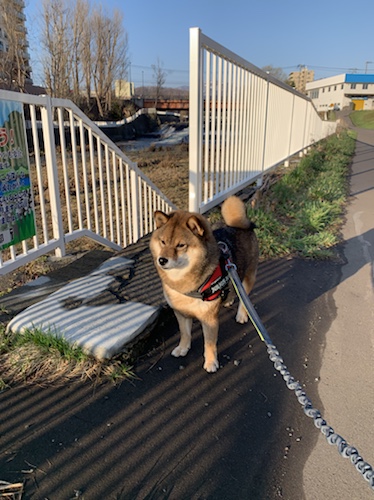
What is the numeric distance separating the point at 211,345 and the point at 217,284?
1.62 feet

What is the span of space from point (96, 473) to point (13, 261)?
2.44 metres

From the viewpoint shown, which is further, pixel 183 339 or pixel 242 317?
pixel 242 317

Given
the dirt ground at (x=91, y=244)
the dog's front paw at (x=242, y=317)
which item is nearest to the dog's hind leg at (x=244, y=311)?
the dog's front paw at (x=242, y=317)

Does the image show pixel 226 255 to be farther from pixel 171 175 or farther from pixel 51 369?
pixel 171 175

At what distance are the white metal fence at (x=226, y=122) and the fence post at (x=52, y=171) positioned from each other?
5.85ft

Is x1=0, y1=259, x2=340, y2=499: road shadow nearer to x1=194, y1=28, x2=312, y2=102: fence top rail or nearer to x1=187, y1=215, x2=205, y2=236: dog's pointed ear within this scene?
x1=187, y1=215, x2=205, y2=236: dog's pointed ear

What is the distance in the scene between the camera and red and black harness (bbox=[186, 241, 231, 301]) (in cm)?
261

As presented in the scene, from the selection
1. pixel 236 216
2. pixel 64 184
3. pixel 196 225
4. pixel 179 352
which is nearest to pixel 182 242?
pixel 196 225

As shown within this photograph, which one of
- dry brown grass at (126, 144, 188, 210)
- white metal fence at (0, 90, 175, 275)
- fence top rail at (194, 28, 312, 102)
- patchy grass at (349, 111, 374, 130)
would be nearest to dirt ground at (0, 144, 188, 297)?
dry brown grass at (126, 144, 188, 210)

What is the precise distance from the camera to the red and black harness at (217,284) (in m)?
2.61

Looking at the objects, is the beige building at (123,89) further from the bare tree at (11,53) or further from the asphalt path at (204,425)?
the asphalt path at (204,425)

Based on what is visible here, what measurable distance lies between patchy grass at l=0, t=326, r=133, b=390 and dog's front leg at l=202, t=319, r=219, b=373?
23.5 inches

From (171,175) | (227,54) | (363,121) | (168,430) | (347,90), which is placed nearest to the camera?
(168,430)

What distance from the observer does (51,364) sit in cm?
268
